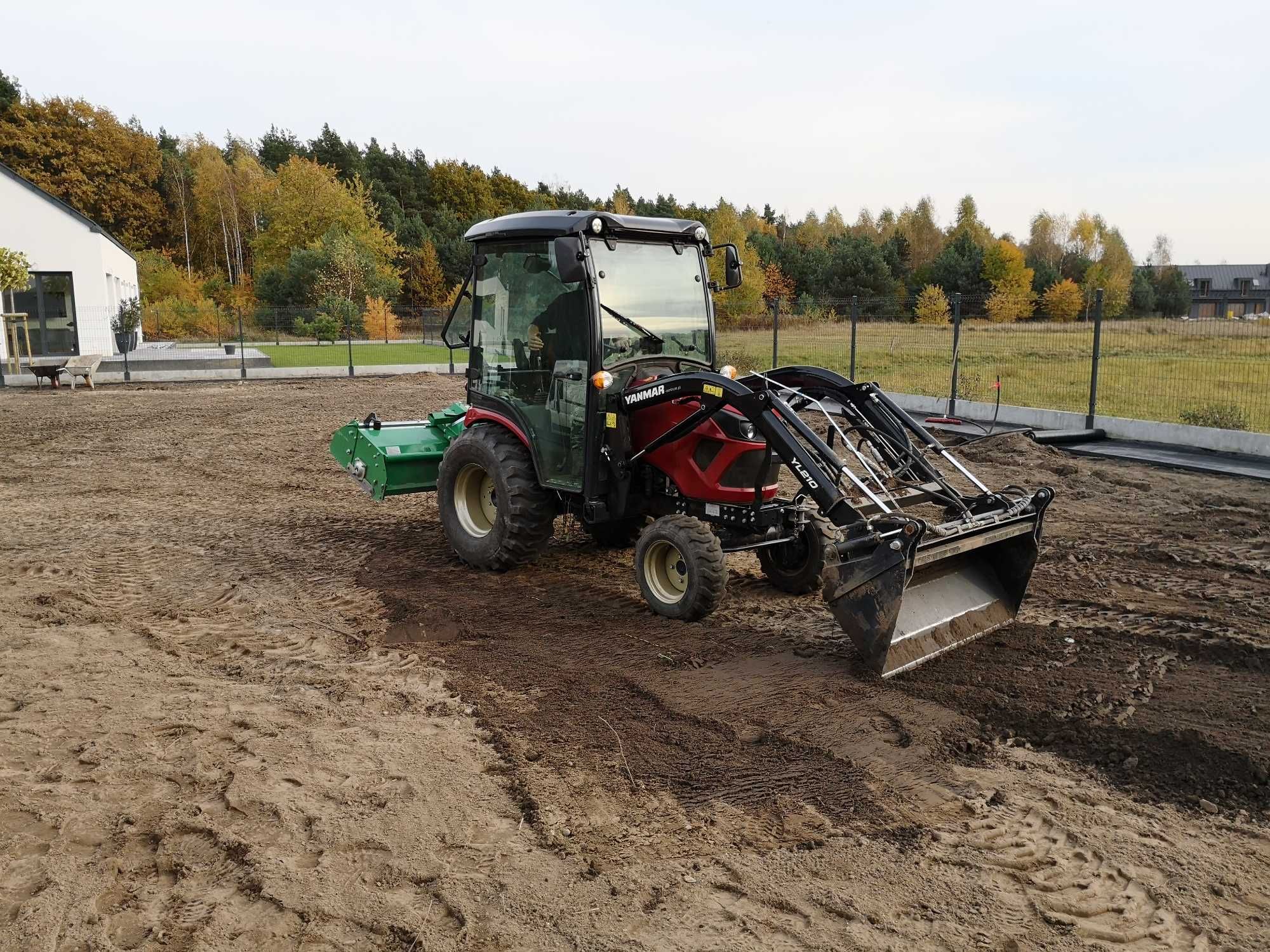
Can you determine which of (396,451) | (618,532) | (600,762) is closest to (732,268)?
(618,532)

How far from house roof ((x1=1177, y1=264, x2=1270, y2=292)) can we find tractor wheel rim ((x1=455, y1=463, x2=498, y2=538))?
64.3 m

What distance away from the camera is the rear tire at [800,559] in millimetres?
6309

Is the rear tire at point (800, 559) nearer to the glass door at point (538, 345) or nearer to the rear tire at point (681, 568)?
the rear tire at point (681, 568)

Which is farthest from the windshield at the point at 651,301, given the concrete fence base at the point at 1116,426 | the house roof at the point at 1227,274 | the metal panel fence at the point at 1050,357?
the house roof at the point at 1227,274

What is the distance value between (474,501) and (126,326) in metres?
25.4

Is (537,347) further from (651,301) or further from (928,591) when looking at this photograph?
(928,591)

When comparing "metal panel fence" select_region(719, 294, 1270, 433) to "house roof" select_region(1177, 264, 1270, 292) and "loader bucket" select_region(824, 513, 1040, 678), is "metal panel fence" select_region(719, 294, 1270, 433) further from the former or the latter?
"house roof" select_region(1177, 264, 1270, 292)

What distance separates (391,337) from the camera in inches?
1553

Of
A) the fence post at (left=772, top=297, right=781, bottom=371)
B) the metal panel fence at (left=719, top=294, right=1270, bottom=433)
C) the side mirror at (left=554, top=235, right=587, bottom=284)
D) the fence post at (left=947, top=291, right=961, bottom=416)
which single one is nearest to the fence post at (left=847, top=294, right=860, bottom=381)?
the metal panel fence at (left=719, top=294, right=1270, bottom=433)

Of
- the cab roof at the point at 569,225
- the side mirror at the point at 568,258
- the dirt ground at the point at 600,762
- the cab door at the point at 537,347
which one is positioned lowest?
the dirt ground at the point at 600,762

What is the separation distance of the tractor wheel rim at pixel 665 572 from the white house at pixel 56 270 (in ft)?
91.5

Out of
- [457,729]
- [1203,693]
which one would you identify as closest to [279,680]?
[457,729]

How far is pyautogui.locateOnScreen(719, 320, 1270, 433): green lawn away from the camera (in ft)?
44.9

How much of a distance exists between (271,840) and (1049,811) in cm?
295
